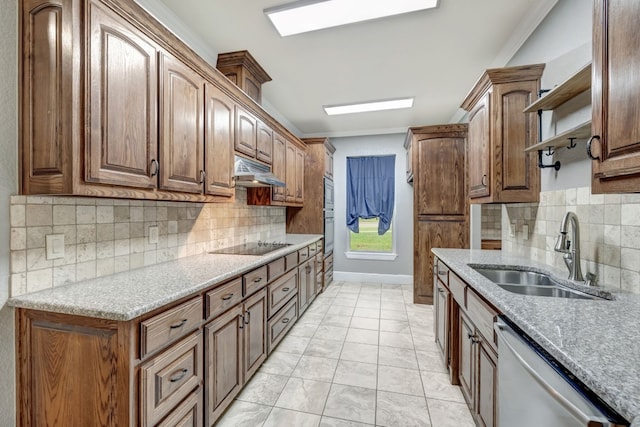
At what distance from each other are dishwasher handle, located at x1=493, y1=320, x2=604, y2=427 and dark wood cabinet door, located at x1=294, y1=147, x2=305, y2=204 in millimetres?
3167

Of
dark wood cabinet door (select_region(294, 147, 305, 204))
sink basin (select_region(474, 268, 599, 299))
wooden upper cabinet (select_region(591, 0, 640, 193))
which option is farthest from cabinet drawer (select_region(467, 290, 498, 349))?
dark wood cabinet door (select_region(294, 147, 305, 204))

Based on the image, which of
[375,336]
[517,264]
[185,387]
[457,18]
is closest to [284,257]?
[375,336]

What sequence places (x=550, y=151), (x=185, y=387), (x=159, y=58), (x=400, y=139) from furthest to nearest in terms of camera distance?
1. (x=400, y=139)
2. (x=550, y=151)
3. (x=159, y=58)
4. (x=185, y=387)

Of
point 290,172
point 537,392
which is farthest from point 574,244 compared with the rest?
point 290,172

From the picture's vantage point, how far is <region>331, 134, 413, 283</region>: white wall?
16.6ft

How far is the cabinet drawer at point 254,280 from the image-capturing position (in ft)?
6.55

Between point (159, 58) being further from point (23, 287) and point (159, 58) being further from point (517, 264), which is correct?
point (517, 264)

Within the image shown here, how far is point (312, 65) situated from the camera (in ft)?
9.51

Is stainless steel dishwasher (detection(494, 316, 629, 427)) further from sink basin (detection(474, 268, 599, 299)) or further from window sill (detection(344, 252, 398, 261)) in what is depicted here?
window sill (detection(344, 252, 398, 261))

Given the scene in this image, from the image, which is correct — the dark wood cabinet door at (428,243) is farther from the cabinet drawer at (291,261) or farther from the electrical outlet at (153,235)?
the electrical outlet at (153,235)

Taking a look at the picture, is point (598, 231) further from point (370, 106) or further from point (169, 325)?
point (370, 106)

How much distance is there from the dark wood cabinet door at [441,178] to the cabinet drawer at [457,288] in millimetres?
1991

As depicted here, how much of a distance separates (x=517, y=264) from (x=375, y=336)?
1544mm

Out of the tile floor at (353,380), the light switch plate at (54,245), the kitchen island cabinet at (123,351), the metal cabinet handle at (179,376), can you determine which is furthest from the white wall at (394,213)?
the light switch plate at (54,245)
